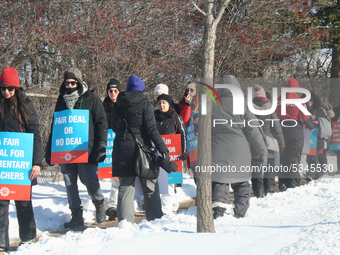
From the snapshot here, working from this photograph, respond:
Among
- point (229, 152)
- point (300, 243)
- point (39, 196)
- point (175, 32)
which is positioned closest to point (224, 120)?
point (229, 152)

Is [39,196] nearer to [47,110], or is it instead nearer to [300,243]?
[47,110]

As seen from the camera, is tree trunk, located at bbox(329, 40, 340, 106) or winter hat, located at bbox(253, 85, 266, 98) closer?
winter hat, located at bbox(253, 85, 266, 98)

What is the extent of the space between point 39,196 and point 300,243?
480cm

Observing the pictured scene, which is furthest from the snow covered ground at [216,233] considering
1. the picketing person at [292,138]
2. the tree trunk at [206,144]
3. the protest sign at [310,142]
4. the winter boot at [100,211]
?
the protest sign at [310,142]

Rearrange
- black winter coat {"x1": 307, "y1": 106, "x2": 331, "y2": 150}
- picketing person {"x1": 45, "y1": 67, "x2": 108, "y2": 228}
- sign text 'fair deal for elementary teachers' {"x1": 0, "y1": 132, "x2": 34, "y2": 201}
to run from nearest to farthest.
A: sign text 'fair deal for elementary teachers' {"x1": 0, "y1": 132, "x2": 34, "y2": 201} < picketing person {"x1": 45, "y1": 67, "x2": 108, "y2": 228} < black winter coat {"x1": 307, "y1": 106, "x2": 331, "y2": 150}

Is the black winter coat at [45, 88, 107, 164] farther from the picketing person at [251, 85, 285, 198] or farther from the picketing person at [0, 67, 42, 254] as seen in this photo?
the picketing person at [251, 85, 285, 198]

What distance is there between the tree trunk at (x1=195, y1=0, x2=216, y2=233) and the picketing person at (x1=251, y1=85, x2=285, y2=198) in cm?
296

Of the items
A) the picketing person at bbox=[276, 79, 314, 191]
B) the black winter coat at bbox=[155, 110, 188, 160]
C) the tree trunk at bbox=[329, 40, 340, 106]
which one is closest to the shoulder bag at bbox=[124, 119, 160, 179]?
the black winter coat at bbox=[155, 110, 188, 160]

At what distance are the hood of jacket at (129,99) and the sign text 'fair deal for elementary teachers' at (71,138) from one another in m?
0.75

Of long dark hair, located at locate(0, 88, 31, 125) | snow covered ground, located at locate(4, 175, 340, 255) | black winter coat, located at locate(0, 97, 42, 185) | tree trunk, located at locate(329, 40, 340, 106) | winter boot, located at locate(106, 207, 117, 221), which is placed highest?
tree trunk, located at locate(329, 40, 340, 106)

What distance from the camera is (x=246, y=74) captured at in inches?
540

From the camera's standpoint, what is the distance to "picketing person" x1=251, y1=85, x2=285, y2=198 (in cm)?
710

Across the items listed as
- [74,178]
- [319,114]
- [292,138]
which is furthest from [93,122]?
[319,114]

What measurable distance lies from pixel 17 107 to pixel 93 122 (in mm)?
1132
